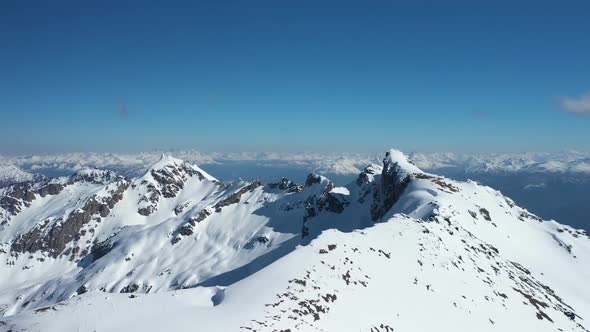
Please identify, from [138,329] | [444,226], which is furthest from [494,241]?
[138,329]

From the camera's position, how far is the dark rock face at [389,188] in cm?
13500

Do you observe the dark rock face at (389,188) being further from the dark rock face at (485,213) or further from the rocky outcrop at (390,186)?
the dark rock face at (485,213)

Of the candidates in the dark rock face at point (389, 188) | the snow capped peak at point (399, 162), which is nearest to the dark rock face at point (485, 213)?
the dark rock face at point (389, 188)

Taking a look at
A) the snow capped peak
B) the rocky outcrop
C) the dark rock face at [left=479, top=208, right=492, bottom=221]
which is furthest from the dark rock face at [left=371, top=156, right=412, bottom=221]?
the dark rock face at [left=479, top=208, right=492, bottom=221]

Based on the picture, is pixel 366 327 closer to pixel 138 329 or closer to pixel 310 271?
pixel 310 271

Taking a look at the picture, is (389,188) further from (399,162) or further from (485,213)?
(485,213)

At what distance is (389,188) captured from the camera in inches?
5851

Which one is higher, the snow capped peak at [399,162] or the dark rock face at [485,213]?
the snow capped peak at [399,162]

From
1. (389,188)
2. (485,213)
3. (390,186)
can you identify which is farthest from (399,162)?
(485,213)

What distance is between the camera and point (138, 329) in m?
34.2

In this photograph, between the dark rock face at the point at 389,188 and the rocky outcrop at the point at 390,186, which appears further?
the rocky outcrop at the point at 390,186

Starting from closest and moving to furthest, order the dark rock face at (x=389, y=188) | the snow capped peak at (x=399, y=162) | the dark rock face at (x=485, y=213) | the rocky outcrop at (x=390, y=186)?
the dark rock face at (x=485, y=213), the dark rock face at (x=389, y=188), the rocky outcrop at (x=390, y=186), the snow capped peak at (x=399, y=162)

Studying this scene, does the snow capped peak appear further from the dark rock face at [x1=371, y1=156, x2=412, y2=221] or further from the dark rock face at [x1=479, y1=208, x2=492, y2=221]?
the dark rock face at [x1=479, y1=208, x2=492, y2=221]

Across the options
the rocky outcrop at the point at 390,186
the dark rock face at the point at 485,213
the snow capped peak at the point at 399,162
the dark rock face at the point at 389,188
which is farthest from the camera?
the snow capped peak at the point at 399,162
